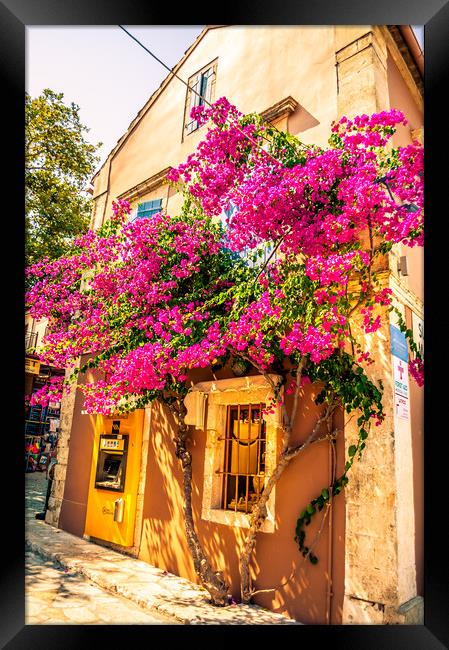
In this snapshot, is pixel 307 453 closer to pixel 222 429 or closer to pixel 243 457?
pixel 243 457

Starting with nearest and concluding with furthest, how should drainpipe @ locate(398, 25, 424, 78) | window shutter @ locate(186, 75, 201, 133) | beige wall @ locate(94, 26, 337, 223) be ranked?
drainpipe @ locate(398, 25, 424, 78) → beige wall @ locate(94, 26, 337, 223) → window shutter @ locate(186, 75, 201, 133)

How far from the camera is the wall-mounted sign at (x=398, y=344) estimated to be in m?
4.58

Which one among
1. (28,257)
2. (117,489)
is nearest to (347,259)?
(117,489)

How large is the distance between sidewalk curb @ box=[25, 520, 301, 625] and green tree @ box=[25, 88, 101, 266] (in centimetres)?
761

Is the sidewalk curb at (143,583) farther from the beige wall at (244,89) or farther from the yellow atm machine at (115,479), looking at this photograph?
the beige wall at (244,89)

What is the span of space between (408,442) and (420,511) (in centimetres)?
73

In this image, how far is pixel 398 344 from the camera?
4.71 meters

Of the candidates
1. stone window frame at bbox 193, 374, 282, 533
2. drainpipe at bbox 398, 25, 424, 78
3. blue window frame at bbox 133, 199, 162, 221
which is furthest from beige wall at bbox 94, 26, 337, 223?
stone window frame at bbox 193, 374, 282, 533

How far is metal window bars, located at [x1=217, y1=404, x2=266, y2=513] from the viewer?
550 cm

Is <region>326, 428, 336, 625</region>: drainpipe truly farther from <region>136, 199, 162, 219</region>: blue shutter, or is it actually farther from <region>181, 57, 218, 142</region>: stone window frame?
<region>181, 57, 218, 142</region>: stone window frame

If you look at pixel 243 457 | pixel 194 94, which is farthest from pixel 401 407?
pixel 194 94

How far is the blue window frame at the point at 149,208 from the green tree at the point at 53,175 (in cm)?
409

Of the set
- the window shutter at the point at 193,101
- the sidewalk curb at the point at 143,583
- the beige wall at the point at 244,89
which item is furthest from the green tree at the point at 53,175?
the sidewalk curb at the point at 143,583

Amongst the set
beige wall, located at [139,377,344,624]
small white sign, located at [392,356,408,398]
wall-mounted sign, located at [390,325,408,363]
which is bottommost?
beige wall, located at [139,377,344,624]
